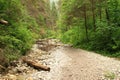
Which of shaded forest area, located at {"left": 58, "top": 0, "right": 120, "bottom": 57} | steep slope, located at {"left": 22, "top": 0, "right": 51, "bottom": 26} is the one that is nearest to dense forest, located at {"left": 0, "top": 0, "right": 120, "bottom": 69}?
shaded forest area, located at {"left": 58, "top": 0, "right": 120, "bottom": 57}

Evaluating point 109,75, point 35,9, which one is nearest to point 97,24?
point 109,75

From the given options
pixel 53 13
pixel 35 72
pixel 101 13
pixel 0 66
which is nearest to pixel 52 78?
pixel 35 72

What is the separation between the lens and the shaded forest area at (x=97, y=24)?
21.5 m

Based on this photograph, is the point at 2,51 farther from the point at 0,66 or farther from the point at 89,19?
the point at 89,19

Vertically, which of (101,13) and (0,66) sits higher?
(101,13)

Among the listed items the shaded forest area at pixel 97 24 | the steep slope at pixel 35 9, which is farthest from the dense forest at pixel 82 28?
the steep slope at pixel 35 9

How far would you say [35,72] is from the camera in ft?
43.2

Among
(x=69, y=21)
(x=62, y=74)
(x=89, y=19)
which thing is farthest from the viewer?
(x=69, y=21)

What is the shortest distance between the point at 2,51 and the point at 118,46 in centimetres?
1133

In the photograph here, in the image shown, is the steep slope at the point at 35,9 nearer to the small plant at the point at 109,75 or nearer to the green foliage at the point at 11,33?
the green foliage at the point at 11,33

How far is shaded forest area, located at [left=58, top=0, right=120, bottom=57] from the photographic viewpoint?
70.4 ft

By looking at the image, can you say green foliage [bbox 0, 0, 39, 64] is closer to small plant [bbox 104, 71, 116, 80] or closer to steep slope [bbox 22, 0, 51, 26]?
small plant [bbox 104, 71, 116, 80]

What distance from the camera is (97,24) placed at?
22.4 metres

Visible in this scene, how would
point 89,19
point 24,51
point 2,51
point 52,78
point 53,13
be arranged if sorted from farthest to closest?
point 53,13 → point 89,19 → point 24,51 → point 2,51 → point 52,78
